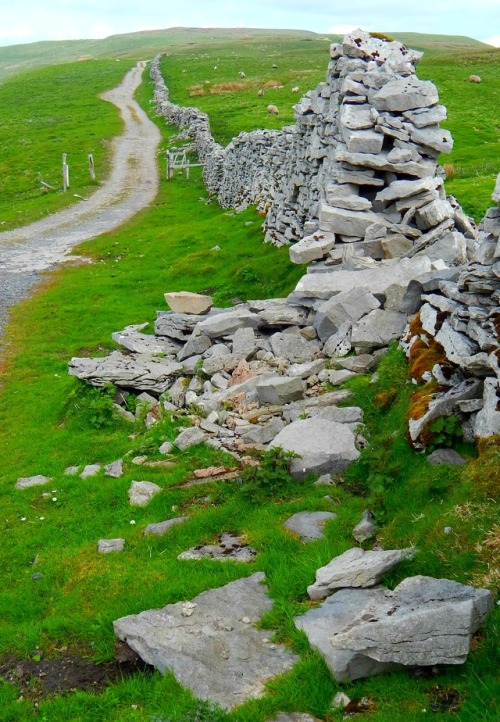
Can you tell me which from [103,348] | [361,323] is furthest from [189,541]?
[103,348]

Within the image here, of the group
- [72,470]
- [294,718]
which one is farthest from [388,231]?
[294,718]

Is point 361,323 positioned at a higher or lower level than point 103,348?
higher

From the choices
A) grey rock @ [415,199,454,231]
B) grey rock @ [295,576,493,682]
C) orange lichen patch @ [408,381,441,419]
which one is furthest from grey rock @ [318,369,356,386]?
grey rock @ [295,576,493,682]

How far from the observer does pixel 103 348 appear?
21391 mm

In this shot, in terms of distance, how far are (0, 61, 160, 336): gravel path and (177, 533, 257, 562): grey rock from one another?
16.7 metres

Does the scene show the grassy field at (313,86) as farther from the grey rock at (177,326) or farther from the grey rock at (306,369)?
the grey rock at (306,369)

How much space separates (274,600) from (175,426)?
6003 millimetres

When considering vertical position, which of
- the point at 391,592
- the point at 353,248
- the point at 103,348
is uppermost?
the point at 353,248

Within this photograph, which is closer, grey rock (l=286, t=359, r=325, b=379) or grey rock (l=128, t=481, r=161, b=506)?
grey rock (l=128, t=481, r=161, b=506)

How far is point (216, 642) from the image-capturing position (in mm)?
8062

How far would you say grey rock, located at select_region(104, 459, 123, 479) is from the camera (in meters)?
12.9

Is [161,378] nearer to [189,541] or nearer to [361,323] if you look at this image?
[361,323]

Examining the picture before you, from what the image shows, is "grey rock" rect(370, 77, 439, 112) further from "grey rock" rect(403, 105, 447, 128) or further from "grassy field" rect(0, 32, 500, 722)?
"grassy field" rect(0, 32, 500, 722)

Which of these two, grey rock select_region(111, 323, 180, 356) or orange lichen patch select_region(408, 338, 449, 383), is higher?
orange lichen patch select_region(408, 338, 449, 383)
